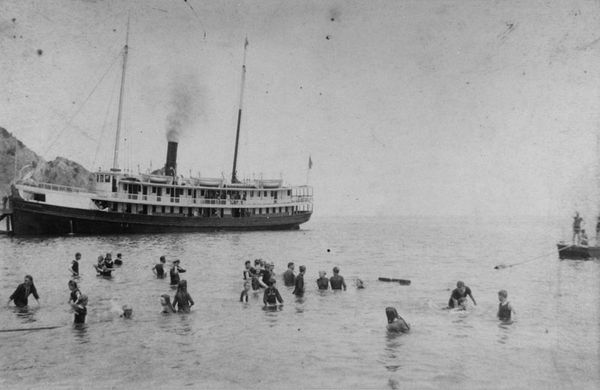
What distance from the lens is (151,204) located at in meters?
44.1

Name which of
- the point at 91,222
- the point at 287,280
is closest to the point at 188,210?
the point at 91,222

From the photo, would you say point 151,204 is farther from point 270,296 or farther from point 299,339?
point 299,339

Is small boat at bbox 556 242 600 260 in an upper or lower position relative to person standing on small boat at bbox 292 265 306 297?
upper

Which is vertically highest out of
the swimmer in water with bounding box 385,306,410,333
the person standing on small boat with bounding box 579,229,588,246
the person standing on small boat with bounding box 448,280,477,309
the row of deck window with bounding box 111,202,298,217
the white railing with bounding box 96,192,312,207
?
the white railing with bounding box 96,192,312,207

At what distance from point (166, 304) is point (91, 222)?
30.5m

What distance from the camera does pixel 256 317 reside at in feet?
43.4

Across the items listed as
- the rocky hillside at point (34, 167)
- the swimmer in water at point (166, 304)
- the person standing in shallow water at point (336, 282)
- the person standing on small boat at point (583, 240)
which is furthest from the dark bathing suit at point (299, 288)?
the rocky hillside at point (34, 167)

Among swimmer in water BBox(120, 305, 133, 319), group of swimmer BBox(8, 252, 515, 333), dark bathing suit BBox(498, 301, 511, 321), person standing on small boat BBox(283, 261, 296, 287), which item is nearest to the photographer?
group of swimmer BBox(8, 252, 515, 333)

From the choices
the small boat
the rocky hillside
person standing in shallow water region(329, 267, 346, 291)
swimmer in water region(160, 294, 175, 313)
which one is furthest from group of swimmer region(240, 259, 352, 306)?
the rocky hillside

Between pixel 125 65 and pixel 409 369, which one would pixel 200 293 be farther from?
pixel 125 65

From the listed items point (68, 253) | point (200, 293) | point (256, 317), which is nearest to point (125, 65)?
point (68, 253)

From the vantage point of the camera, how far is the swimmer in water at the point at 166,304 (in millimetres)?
13137

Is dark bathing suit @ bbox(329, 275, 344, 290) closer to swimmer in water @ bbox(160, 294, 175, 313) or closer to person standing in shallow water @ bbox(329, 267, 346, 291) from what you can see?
person standing in shallow water @ bbox(329, 267, 346, 291)

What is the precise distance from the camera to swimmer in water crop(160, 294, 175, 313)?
43.1 feet
